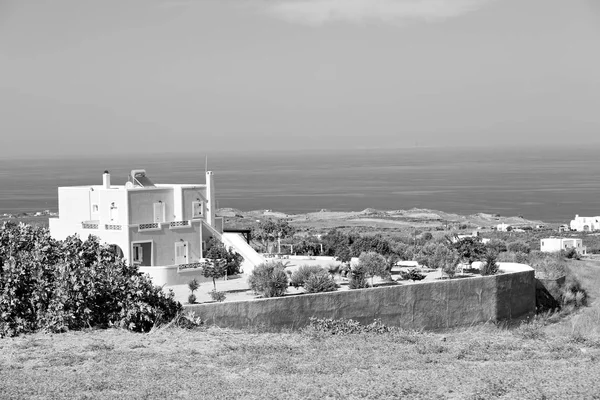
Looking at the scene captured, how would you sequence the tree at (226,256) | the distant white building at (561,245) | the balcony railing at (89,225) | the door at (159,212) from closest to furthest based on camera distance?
1. the tree at (226,256)
2. the balcony railing at (89,225)
3. the door at (159,212)
4. the distant white building at (561,245)

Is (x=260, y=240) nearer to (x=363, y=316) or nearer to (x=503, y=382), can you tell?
(x=363, y=316)

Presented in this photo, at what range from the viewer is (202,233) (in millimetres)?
32750

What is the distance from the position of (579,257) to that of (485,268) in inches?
557

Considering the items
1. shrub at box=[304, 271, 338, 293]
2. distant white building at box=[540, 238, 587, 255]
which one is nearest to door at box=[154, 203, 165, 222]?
shrub at box=[304, 271, 338, 293]

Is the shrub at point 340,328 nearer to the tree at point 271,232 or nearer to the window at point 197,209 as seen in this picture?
the window at point 197,209

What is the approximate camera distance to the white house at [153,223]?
30297 mm

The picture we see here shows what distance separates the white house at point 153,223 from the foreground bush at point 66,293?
1199cm

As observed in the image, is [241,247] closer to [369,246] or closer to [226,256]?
[226,256]

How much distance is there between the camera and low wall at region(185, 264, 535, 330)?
20953 millimetres

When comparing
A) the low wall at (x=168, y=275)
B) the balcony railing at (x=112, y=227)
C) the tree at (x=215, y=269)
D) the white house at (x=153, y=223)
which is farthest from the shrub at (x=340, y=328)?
the balcony railing at (x=112, y=227)

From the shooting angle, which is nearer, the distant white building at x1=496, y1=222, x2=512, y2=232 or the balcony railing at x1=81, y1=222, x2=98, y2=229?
the balcony railing at x1=81, y1=222, x2=98, y2=229

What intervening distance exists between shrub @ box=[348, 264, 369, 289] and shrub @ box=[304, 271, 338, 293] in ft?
2.39

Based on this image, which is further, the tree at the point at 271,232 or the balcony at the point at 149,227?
the tree at the point at 271,232

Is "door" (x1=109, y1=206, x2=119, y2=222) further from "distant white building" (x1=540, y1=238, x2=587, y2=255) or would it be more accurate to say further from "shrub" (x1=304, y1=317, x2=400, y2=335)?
"distant white building" (x1=540, y1=238, x2=587, y2=255)
